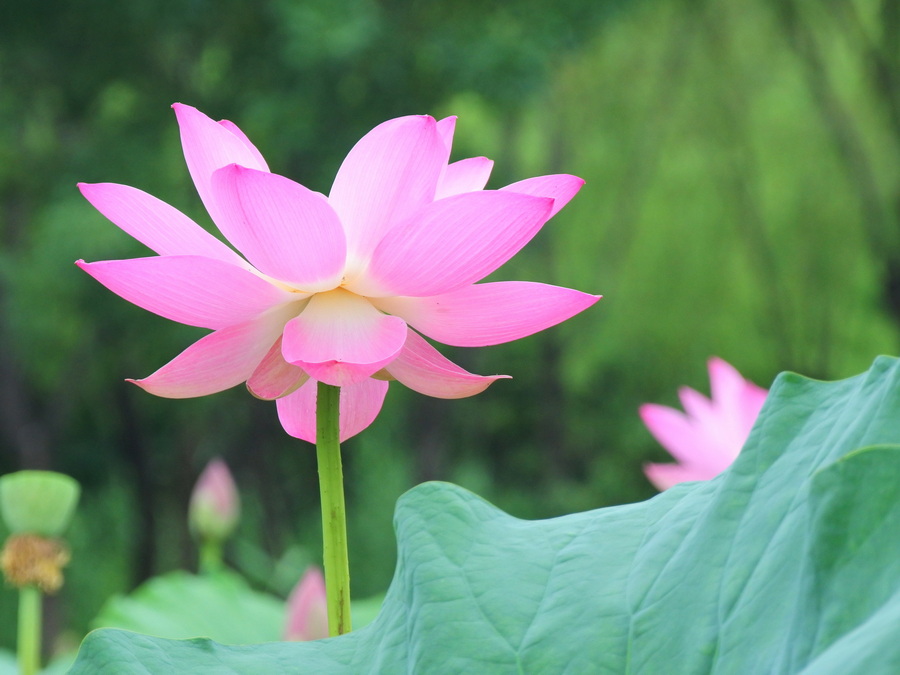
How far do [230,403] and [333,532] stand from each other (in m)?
4.69

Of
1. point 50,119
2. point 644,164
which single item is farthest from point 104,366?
point 644,164

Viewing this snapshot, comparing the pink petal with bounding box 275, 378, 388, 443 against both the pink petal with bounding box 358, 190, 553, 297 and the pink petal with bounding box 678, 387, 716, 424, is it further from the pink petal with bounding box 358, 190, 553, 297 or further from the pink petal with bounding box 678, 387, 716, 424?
the pink petal with bounding box 678, 387, 716, 424

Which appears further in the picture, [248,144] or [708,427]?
[708,427]

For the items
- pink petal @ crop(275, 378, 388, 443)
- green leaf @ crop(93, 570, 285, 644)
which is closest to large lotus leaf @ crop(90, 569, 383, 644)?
green leaf @ crop(93, 570, 285, 644)

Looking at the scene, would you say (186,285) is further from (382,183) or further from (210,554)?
(210,554)

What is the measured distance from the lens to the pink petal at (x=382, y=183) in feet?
0.95

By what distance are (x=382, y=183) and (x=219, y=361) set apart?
69 millimetres

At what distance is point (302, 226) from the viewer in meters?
0.28

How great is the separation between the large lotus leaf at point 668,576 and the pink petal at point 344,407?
0.03m

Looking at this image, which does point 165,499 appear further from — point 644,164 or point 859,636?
point 859,636

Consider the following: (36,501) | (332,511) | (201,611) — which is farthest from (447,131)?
(201,611)

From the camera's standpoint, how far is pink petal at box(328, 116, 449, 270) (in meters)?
0.29

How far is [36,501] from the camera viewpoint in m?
0.44

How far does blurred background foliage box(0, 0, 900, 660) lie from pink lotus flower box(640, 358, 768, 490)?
8.91 feet
